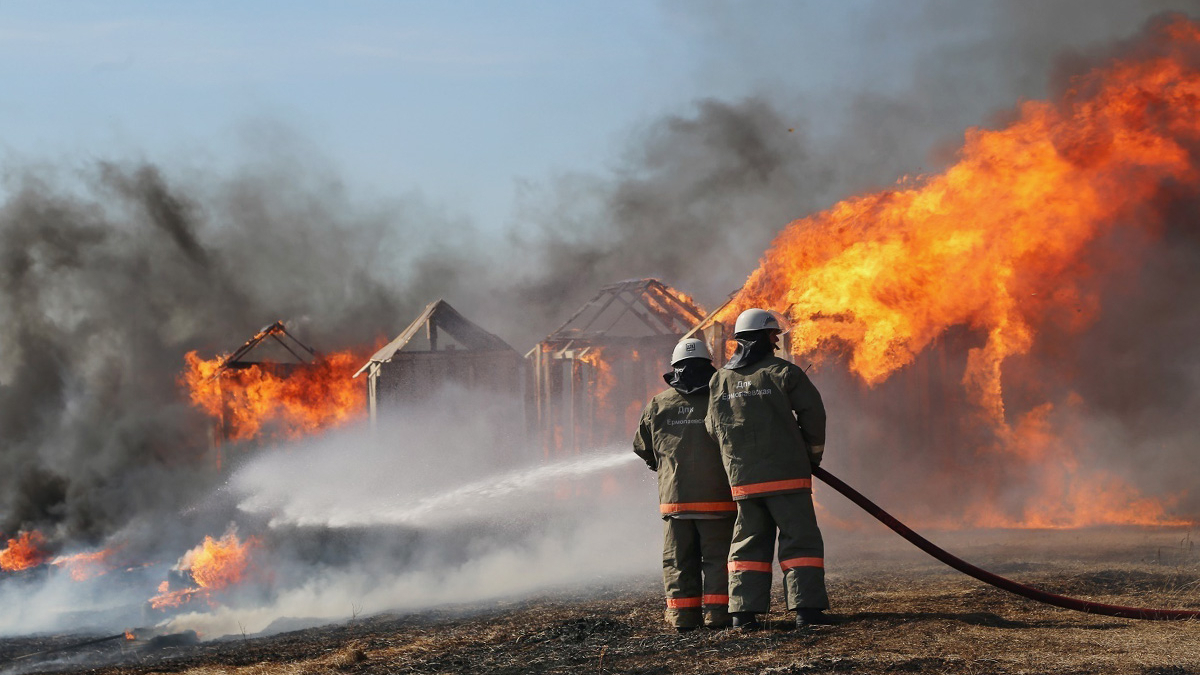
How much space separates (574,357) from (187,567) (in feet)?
30.0

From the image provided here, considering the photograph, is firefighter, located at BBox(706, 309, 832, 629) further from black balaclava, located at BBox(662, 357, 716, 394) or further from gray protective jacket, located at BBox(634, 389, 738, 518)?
black balaclava, located at BBox(662, 357, 716, 394)

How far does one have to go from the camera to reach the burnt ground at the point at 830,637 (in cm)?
551

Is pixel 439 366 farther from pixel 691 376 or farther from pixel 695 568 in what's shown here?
pixel 695 568

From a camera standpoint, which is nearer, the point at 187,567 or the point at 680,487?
the point at 680,487

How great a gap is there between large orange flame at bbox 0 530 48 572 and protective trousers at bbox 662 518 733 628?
19690 millimetres

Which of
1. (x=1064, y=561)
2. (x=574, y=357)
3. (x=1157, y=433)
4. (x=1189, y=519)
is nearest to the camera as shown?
(x=1064, y=561)

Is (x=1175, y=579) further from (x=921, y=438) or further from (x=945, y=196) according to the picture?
(x=921, y=438)

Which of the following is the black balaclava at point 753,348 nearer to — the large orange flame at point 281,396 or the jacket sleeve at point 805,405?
the jacket sleeve at point 805,405

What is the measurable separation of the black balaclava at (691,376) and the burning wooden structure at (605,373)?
13.7 meters

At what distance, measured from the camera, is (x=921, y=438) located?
53.8 ft

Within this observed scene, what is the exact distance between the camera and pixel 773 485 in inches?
262

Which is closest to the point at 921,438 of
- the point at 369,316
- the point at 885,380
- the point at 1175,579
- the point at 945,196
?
the point at 885,380

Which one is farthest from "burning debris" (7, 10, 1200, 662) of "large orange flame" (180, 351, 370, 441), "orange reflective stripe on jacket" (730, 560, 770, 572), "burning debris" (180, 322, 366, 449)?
"orange reflective stripe on jacket" (730, 560, 770, 572)

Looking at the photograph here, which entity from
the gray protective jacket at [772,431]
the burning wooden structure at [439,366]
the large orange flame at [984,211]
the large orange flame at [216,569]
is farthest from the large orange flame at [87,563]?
the gray protective jacket at [772,431]
